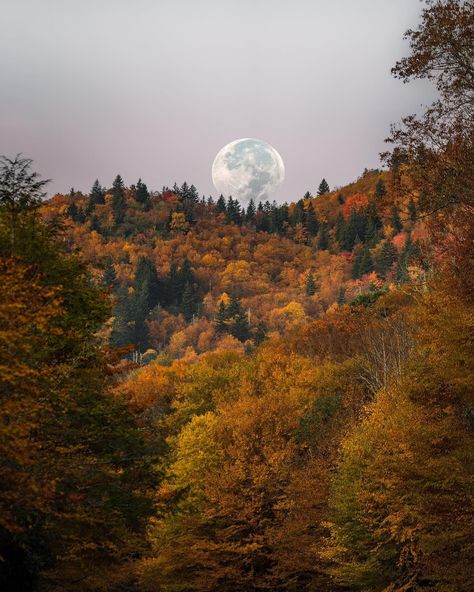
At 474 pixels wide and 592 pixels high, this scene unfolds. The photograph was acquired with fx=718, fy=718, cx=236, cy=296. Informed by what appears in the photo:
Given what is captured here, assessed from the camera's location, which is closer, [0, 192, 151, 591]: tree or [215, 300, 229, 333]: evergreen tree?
[0, 192, 151, 591]: tree

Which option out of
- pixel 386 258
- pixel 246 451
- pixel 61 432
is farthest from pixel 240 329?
pixel 61 432

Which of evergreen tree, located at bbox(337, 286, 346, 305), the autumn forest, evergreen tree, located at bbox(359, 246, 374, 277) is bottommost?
the autumn forest

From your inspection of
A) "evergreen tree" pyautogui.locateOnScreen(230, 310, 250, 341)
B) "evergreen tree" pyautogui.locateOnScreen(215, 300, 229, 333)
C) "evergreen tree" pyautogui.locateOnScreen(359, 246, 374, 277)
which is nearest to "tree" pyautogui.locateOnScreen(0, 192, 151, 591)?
"evergreen tree" pyautogui.locateOnScreen(230, 310, 250, 341)

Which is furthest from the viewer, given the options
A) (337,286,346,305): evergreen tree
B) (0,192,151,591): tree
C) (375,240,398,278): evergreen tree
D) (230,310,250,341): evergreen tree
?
(375,240,398,278): evergreen tree

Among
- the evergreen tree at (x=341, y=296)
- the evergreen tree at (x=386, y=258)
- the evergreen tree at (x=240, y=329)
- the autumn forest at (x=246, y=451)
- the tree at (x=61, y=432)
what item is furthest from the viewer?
the evergreen tree at (x=386, y=258)

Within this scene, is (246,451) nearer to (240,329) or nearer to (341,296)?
(240,329)

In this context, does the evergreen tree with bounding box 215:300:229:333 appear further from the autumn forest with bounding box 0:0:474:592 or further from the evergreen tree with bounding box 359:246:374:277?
the autumn forest with bounding box 0:0:474:592

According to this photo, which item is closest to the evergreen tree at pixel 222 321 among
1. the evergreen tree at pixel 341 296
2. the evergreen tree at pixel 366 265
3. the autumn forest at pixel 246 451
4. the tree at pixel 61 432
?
the evergreen tree at pixel 341 296

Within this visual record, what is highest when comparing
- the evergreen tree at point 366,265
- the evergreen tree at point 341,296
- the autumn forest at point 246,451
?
the evergreen tree at point 366,265

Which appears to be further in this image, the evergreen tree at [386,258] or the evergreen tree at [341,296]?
the evergreen tree at [386,258]

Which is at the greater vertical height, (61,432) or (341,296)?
(341,296)

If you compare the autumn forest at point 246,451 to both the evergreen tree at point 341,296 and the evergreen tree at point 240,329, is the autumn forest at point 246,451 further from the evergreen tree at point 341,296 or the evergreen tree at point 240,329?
the evergreen tree at point 341,296

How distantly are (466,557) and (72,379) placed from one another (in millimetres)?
12299

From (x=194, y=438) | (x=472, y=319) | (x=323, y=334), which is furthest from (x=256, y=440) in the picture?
(x=323, y=334)
